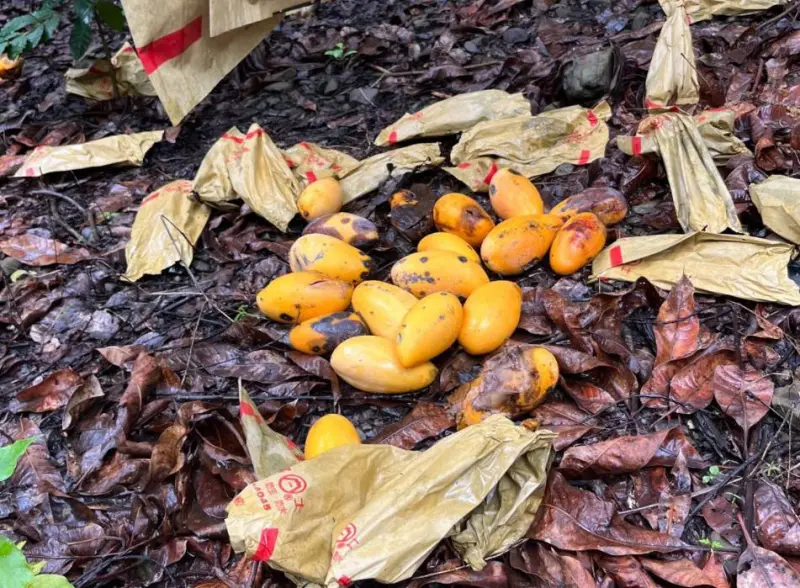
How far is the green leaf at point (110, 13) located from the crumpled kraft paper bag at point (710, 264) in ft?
10.1

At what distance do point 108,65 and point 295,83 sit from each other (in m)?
1.14

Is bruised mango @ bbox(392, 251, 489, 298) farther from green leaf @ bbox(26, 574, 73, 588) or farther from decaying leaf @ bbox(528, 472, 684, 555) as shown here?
green leaf @ bbox(26, 574, 73, 588)

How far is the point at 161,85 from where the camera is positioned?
2951 mm

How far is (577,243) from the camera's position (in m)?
2.39

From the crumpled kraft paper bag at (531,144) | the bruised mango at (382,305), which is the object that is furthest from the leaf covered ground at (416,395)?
the bruised mango at (382,305)

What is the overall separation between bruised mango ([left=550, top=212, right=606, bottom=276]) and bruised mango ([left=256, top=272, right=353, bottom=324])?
0.79m

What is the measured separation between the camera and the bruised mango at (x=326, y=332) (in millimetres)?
2248

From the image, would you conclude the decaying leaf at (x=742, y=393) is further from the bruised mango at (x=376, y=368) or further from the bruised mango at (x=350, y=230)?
the bruised mango at (x=350, y=230)

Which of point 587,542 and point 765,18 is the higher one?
point 765,18

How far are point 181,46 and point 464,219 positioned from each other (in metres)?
1.56

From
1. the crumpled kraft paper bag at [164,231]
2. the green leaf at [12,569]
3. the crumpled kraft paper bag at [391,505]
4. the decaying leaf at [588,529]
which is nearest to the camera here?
the green leaf at [12,569]

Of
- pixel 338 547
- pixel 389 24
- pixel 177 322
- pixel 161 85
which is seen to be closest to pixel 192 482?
pixel 338 547

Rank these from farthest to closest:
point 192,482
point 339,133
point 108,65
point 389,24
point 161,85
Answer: point 389,24, point 108,65, point 339,133, point 161,85, point 192,482

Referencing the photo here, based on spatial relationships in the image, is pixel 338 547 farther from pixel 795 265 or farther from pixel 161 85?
pixel 161 85
